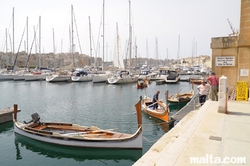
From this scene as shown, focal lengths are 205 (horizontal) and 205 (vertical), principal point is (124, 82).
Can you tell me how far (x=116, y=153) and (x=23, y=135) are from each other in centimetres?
633

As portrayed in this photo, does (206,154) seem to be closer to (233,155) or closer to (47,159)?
(233,155)

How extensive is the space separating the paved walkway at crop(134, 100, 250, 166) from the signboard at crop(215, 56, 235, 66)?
588 cm

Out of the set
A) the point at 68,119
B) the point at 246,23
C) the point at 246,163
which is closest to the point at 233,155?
the point at 246,163

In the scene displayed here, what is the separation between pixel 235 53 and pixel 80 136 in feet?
35.0

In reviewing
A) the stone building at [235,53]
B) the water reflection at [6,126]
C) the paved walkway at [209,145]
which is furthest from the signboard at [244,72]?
the water reflection at [6,126]

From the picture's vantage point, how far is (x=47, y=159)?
33.1ft

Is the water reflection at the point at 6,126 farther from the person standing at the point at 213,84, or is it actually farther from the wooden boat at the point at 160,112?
the person standing at the point at 213,84

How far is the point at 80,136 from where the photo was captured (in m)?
10.4

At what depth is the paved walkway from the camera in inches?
182

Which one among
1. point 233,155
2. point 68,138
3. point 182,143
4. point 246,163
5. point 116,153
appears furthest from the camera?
point 68,138

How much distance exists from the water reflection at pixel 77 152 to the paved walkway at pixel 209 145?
306cm

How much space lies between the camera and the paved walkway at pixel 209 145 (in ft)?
15.2

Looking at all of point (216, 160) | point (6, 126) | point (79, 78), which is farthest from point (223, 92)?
point (79, 78)

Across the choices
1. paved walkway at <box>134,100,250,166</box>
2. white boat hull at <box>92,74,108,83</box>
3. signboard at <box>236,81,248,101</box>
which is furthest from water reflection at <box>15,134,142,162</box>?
white boat hull at <box>92,74,108,83</box>
